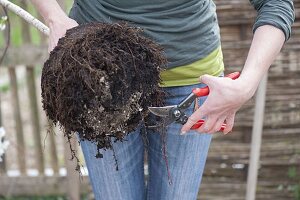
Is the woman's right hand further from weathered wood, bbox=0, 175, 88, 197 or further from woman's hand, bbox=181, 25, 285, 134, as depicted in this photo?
weathered wood, bbox=0, 175, 88, 197

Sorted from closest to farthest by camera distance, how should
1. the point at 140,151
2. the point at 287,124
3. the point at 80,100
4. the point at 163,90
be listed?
the point at 80,100 → the point at 163,90 → the point at 140,151 → the point at 287,124

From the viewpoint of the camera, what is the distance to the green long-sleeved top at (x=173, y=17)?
4.31ft

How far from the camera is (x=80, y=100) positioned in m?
1.15

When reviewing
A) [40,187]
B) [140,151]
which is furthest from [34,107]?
[140,151]

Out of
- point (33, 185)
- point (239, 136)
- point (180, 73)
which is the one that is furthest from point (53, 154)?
point (180, 73)

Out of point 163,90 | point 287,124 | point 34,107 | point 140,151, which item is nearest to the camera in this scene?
point 163,90

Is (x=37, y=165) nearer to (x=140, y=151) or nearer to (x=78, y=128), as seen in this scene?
(x=140, y=151)

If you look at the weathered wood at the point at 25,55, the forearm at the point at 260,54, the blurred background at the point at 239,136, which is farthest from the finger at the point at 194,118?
the weathered wood at the point at 25,55

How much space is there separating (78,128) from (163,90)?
0.80 feet

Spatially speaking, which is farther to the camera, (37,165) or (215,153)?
(37,165)

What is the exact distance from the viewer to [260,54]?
3.95 feet

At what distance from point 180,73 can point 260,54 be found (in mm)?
233

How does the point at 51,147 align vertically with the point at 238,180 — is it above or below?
above

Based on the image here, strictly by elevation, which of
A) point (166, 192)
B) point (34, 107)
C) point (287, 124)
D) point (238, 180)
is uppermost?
point (34, 107)
